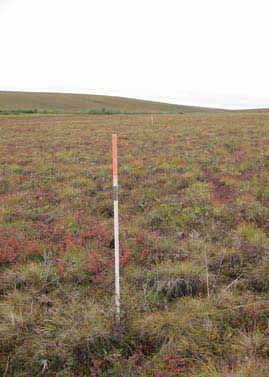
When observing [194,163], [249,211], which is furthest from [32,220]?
[194,163]

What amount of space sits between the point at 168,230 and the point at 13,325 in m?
3.18

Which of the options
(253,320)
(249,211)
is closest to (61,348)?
(253,320)

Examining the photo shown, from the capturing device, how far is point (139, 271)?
193 inches

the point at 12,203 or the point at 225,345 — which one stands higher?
the point at 12,203

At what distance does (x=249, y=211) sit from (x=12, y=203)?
498 centimetres

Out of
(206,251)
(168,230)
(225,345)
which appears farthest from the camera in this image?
(168,230)

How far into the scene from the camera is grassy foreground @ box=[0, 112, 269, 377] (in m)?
3.50

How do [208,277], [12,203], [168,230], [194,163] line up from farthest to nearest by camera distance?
[194,163] → [12,203] → [168,230] → [208,277]

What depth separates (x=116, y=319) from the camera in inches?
153

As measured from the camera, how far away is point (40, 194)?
8.14m

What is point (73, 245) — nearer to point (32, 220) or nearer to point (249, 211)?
point (32, 220)

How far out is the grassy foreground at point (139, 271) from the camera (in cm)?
350

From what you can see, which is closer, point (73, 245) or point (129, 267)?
point (129, 267)

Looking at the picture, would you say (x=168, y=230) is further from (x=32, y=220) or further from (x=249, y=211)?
(x=32, y=220)
